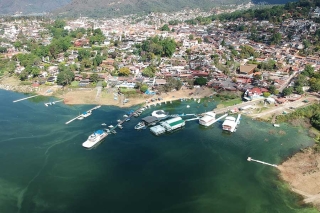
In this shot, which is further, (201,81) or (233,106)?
(201,81)

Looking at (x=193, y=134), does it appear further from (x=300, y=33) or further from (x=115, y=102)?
(x=300, y=33)

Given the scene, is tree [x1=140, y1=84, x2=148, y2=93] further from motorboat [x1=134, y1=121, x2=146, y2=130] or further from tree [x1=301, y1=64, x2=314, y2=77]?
tree [x1=301, y1=64, x2=314, y2=77]

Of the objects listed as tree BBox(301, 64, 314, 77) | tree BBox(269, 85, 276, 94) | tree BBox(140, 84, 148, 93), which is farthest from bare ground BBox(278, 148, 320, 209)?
tree BBox(301, 64, 314, 77)

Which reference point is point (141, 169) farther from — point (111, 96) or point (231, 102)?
point (231, 102)

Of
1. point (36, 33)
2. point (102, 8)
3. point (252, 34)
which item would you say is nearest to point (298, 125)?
point (252, 34)

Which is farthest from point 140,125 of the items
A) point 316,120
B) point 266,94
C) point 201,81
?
point 316,120

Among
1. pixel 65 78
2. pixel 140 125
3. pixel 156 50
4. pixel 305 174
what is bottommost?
pixel 305 174
